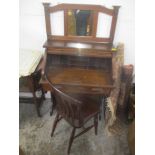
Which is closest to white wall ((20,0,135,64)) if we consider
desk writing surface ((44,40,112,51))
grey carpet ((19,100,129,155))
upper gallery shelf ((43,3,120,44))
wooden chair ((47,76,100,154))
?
upper gallery shelf ((43,3,120,44))

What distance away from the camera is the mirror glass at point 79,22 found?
67.5 inches

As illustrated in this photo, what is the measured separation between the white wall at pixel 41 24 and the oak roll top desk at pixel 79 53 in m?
0.08

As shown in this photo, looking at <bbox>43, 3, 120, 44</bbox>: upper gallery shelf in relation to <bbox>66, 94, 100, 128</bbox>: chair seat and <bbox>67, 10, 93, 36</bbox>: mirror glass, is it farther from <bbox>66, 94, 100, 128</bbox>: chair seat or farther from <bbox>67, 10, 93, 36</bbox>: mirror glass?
<bbox>66, 94, 100, 128</bbox>: chair seat

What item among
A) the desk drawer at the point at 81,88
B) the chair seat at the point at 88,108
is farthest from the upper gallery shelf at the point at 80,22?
the chair seat at the point at 88,108

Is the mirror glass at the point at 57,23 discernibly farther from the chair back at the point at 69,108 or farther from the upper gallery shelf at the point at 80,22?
the chair back at the point at 69,108

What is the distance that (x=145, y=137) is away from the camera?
2.54ft

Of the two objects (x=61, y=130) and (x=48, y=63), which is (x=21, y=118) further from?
(x=48, y=63)

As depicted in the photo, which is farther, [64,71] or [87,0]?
[64,71]

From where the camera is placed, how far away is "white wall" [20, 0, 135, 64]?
1.69 m

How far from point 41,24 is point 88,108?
1088 mm

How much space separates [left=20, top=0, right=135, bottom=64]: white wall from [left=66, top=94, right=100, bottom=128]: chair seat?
2.21 ft
